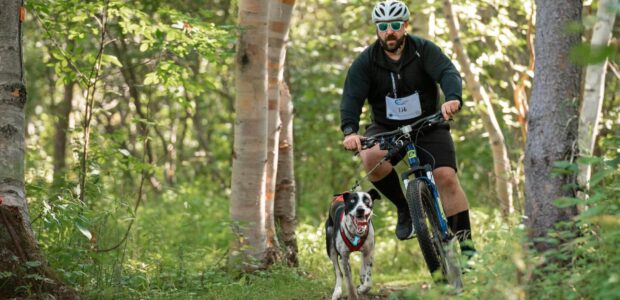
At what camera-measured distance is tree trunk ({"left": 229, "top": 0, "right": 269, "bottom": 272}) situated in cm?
845

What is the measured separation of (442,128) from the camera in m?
6.79

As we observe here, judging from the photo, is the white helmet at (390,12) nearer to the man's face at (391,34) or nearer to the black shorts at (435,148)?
the man's face at (391,34)

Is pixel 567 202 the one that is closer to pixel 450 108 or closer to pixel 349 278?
pixel 450 108

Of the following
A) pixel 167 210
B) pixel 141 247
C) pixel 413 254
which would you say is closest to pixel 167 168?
pixel 167 210

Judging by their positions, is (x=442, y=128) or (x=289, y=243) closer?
(x=442, y=128)

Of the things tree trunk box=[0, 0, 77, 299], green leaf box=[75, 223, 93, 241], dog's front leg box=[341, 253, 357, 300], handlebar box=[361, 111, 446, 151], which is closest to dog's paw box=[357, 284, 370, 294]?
dog's front leg box=[341, 253, 357, 300]

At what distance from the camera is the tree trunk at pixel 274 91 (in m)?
9.22

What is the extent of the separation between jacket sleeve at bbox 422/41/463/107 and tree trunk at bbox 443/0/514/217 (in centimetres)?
507

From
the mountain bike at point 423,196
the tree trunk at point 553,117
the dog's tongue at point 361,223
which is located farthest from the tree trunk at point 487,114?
the tree trunk at point 553,117

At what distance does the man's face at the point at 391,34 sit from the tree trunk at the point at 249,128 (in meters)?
2.02

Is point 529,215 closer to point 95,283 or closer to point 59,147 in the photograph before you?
point 95,283

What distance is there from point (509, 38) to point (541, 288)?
26.7 feet

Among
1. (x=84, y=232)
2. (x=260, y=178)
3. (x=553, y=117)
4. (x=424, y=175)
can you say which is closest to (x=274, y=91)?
(x=260, y=178)

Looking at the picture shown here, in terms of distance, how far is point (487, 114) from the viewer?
11914 millimetres
